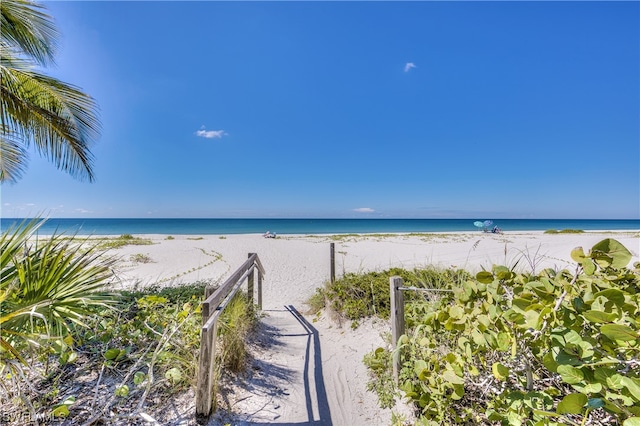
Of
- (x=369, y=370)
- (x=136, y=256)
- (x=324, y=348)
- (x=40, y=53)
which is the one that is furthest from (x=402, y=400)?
(x=136, y=256)

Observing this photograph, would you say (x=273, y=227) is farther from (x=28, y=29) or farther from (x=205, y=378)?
(x=205, y=378)

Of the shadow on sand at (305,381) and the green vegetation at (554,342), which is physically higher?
the green vegetation at (554,342)

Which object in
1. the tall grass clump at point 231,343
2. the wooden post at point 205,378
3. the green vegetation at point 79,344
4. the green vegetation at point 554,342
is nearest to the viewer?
the green vegetation at point 554,342

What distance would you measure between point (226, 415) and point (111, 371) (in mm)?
1235

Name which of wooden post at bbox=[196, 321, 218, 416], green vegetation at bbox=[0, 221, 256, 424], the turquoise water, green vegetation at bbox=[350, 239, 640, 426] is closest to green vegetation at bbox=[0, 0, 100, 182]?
Answer: green vegetation at bbox=[0, 221, 256, 424]

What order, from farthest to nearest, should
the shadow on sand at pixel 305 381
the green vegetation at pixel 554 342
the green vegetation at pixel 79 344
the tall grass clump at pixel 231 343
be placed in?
the tall grass clump at pixel 231 343
the shadow on sand at pixel 305 381
the green vegetation at pixel 79 344
the green vegetation at pixel 554 342

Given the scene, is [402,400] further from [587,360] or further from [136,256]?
[136,256]

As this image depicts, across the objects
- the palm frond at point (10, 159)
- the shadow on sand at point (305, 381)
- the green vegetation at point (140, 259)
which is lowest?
the shadow on sand at point (305, 381)

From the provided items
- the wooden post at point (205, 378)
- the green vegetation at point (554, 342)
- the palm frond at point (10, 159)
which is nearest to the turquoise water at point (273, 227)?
the palm frond at point (10, 159)

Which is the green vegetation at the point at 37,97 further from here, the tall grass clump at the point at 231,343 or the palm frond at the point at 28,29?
the tall grass clump at the point at 231,343

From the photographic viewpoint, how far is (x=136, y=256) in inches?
468

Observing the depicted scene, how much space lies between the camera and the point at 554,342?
1324mm

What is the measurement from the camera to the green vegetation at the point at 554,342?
3.81 feet

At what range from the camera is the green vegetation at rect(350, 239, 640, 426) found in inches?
45.8
